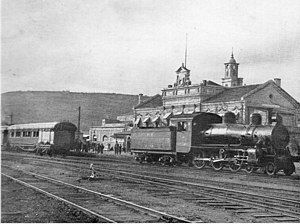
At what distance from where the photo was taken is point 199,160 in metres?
21.5

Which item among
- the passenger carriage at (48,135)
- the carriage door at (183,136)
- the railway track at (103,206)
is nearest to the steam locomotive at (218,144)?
the carriage door at (183,136)

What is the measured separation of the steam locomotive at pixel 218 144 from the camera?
18.3m

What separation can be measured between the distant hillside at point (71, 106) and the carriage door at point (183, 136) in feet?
231

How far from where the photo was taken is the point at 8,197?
1022 centimetres

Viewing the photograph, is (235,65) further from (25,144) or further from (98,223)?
(98,223)

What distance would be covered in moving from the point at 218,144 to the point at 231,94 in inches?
922

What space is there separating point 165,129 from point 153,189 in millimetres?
11156

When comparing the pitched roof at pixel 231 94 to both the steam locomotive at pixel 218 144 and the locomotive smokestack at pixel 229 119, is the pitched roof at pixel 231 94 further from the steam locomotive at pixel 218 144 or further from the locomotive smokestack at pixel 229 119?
the locomotive smokestack at pixel 229 119

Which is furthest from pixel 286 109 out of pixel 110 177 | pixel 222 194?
pixel 222 194

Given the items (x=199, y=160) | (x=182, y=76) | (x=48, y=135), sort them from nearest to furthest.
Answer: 1. (x=199, y=160)
2. (x=48, y=135)
3. (x=182, y=76)

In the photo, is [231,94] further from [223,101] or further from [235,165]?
[235,165]

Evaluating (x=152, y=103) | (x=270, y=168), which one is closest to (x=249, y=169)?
(x=270, y=168)

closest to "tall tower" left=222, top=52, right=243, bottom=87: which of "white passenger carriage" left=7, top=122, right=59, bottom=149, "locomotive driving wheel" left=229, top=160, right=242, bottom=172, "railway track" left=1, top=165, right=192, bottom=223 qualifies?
"white passenger carriage" left=7, top=122, right=59, bottom=149

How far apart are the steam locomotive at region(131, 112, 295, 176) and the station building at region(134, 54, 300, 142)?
15489 millimetres
